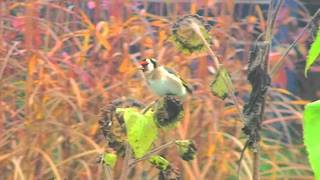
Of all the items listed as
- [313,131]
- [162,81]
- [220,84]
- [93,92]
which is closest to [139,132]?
[162,81]

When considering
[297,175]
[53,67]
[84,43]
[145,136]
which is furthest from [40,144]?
[145,136]

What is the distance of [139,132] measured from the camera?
48.8 inches

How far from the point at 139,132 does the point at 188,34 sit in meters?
0.23

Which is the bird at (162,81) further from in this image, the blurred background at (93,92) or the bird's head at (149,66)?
the blurred background at (93,92)

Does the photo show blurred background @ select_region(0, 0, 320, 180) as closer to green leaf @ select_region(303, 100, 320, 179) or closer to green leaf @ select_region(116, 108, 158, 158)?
green leaf @ select_region(116, 108, 158, 158)

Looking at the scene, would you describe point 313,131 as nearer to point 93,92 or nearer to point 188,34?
point 188,34

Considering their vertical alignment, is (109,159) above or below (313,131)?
below

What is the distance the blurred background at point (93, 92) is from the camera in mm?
2859

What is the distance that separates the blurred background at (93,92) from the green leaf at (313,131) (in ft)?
5.69

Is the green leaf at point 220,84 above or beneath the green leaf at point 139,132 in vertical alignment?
above

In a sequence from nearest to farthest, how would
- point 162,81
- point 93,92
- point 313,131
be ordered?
point 313,131 → point 162,81 → point 93,92

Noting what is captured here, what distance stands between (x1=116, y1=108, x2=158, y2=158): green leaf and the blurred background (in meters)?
1.39

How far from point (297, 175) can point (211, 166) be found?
47 centimetres

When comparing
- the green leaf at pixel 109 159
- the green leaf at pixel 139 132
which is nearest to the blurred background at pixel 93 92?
the green leaf at pixel 109 159
